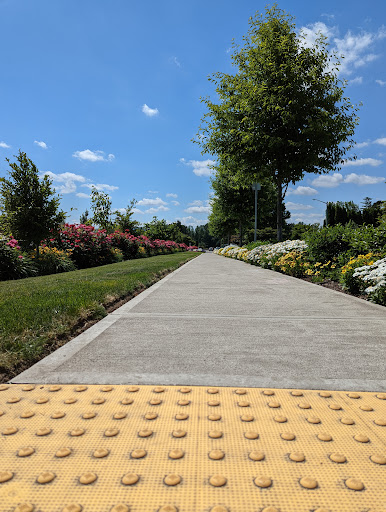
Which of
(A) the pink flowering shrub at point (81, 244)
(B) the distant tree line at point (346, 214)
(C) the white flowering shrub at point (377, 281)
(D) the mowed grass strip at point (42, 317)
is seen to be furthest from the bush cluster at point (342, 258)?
(B) the distant tree line at point (346, 214)

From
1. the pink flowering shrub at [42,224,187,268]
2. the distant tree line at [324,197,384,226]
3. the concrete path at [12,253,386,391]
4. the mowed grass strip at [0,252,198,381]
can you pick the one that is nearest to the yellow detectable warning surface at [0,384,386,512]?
the concrete path at [12,253,386,391]

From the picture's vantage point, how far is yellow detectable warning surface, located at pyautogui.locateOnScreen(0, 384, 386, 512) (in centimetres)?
152

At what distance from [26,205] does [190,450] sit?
44.1 ft

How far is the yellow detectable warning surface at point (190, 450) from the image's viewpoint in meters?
1.52

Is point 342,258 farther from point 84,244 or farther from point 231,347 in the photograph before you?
point 84,244

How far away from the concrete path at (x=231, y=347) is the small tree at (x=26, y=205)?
30.1 feet

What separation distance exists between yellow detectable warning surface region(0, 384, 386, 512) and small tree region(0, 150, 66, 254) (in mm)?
11945

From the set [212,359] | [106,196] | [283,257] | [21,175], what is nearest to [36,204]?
[21,175]

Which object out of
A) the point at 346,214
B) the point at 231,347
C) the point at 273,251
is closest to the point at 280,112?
the point at 273,251

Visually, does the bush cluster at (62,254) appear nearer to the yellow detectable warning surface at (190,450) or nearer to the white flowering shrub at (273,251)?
the white flowering shrub at (273,251)

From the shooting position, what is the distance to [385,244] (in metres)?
7.52

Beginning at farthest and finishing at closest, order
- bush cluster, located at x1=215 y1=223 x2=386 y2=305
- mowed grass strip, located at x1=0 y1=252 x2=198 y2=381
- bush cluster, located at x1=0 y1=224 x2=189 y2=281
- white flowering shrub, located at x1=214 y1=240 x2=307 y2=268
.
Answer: white flowering shrub, located at x1=214 y1=240 x2=307 y2=268 → bush cluster, located at x1=0 y1=224 x2=189 y2=281 → bush cluster, located at x1=215 y1=223 x2=386 y2=305 → mowed grass strip, located at x1=0 y1=252 x2=198 y2=381

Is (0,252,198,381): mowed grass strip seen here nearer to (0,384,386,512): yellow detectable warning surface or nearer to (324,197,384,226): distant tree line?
(0,384,386,512): yellow detectable warning surface

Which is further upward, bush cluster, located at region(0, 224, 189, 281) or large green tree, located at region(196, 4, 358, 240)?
large green tree, located at region(196, 4, 358, 240)
